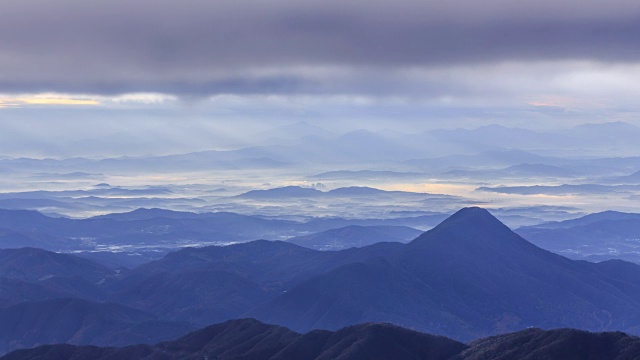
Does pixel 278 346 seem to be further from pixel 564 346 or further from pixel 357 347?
pixel 564 346

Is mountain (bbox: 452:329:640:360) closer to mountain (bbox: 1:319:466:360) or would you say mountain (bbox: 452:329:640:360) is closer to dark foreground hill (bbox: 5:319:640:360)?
dark foreground hill (bbox: 5:319:640:360)

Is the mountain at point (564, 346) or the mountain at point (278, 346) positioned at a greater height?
the mountain at point (564, 346)

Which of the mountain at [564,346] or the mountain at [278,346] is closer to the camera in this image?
the mountain at [564,346]

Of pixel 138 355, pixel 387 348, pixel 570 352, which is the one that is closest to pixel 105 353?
pixel 138 355

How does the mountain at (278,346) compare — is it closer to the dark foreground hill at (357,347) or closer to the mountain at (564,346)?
the dark foreground hill at (357,347)

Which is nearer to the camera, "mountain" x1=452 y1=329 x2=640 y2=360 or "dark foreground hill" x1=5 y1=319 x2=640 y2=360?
"mountain" x1=452 y1=329 x2=640 y2=360

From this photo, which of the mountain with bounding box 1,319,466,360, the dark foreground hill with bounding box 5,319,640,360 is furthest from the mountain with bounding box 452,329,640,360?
the mountain with bounding box 1,319,466,360

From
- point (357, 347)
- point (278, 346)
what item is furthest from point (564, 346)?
point (278, 346)

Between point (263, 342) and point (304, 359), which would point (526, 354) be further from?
point (263, 342)

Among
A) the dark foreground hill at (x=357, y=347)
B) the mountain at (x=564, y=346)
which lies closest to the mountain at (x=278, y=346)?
the dark foreground hill at (x=357, y=347)
